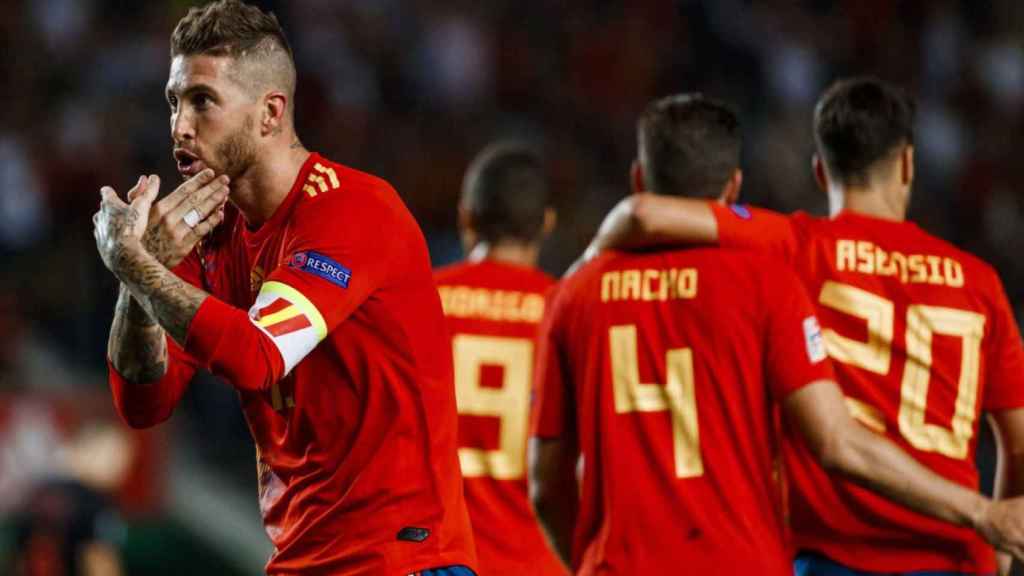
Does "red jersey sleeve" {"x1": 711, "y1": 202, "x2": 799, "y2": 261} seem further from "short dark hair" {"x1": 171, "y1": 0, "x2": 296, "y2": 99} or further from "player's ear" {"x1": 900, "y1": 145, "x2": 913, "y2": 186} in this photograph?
"short dark hair" {"x1": 171, "y1": 0, "x2": 296, "y2": 99}

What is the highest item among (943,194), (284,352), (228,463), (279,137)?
(279,137)

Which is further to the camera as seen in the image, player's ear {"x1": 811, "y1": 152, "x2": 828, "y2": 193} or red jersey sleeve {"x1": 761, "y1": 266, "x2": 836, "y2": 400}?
player's ear {"x1": 811, "y1": 152, "x2": 828, "y2": 193}

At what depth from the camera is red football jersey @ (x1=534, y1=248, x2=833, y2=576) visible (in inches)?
178

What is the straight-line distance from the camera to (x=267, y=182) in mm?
4020

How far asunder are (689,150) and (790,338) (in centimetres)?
72

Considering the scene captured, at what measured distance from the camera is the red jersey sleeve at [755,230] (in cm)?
464

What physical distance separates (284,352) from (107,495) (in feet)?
22.1

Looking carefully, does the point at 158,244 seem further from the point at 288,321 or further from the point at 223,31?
the point at 223,31

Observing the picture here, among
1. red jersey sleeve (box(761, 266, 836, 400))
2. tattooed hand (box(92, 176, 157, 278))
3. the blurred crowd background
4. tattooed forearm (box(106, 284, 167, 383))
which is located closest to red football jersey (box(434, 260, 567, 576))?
red jersey sleeve (box(761, 266, 836, 400))

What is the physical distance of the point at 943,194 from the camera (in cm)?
1382

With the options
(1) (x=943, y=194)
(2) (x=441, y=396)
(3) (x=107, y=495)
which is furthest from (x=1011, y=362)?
(1) (x=943, y=194)

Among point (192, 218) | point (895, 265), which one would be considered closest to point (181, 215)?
point (192, 218)

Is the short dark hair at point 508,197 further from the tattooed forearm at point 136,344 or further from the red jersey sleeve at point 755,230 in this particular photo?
the tattooed forearm at point 136,344

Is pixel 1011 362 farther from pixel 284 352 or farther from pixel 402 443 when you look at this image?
pixel 284 352
